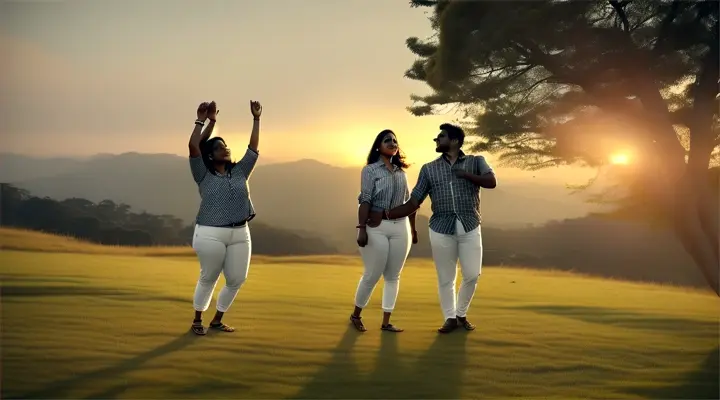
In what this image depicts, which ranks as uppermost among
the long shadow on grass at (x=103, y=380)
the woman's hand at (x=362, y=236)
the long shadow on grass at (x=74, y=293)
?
the woman's hand at (x=362, y=236)

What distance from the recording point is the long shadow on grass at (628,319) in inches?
323

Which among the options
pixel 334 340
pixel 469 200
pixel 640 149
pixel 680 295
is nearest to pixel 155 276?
pixel 334 340

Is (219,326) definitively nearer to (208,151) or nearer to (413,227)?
(208,151)

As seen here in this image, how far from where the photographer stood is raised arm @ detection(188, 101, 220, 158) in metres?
6.31

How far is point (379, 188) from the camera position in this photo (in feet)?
22.0

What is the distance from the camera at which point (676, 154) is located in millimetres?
10156

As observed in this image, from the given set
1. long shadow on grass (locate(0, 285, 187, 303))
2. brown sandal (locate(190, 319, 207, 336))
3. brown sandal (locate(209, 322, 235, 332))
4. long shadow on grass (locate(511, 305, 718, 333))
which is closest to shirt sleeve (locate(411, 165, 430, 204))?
brown sandal (locate(209, 322, 235, 332))

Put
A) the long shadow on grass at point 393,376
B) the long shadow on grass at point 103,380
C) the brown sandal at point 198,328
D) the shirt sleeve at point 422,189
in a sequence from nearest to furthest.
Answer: the long shadow on grass at point 103,380 < the long shadow on grass at point 393,376 < the brown sandal at point 198,328 < the shirt sleeve at point 422,189

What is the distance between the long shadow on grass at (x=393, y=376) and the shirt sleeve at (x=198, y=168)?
1.91 m

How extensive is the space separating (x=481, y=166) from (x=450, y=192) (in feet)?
1.27

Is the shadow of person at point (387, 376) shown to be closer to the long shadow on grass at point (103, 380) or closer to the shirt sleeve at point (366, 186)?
the shirt sleeve at point (366, 186)

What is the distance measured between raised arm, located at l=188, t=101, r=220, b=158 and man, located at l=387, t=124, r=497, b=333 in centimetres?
174

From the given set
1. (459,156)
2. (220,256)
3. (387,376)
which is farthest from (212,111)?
(387,376)

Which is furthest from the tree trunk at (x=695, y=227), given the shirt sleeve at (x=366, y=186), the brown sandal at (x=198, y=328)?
the brown sandal at (x=198, y=328)
